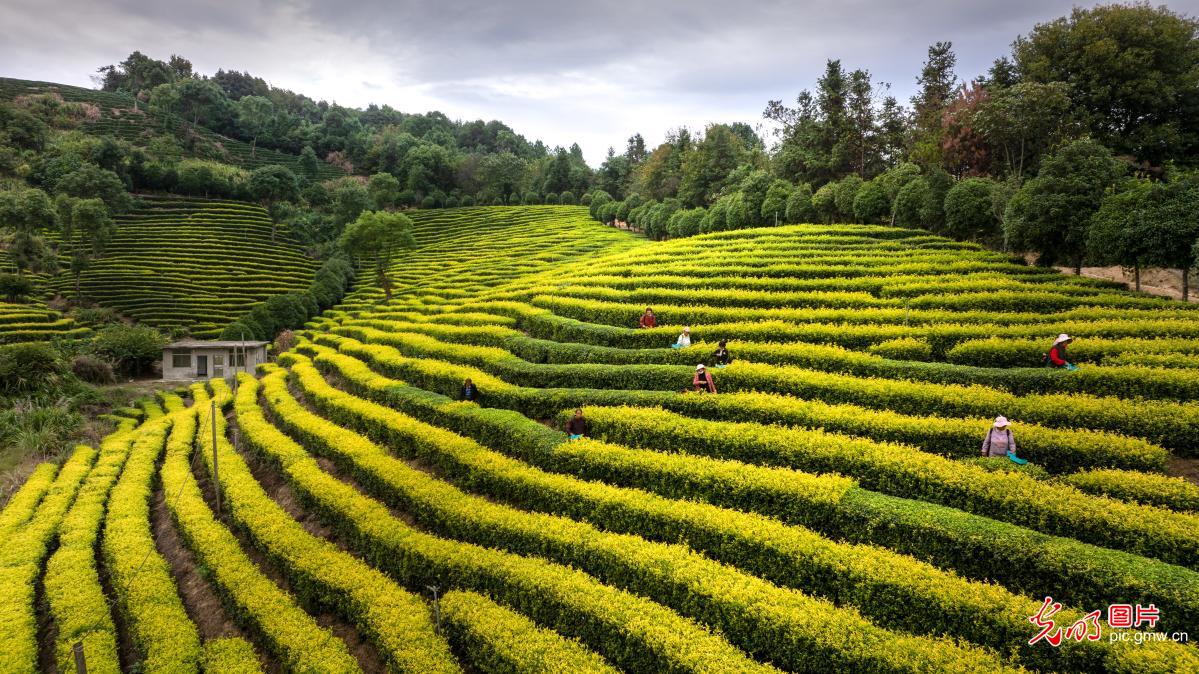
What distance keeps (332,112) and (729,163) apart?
Result: 90182 mm

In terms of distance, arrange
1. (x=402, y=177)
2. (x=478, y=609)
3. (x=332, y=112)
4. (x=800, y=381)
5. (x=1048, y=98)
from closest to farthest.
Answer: (x=478, y=609)
(x=800, y=381)
(x=1048, y=98)
(x=402, y=177)
(x=332, y=112)

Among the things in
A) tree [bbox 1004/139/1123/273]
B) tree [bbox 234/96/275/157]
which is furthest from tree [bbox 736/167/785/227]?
tree [bbox 234/96/275/157]

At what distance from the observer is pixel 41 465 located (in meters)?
17.7

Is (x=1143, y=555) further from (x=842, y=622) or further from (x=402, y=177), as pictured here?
(x=402, y=177)

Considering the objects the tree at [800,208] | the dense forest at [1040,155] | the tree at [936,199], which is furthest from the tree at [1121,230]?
the tree at [800,208]

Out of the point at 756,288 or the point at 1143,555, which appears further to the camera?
the point at 756,288

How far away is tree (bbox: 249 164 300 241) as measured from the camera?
200ft

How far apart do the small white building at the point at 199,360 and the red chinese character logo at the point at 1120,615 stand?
3601 centimetres

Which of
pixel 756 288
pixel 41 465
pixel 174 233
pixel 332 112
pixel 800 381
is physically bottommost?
pixel 41 465

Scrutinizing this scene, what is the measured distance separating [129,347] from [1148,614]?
41.0 meters

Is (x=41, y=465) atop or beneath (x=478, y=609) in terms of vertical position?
beneath

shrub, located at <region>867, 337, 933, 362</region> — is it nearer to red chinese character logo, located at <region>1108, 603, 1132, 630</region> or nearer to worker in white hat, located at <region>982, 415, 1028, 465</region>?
worker in white hat, located at <region>982, 415, 1028, 465</region>

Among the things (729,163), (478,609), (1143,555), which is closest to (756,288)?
(1143,555)

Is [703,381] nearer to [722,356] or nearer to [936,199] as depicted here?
[722,356]
